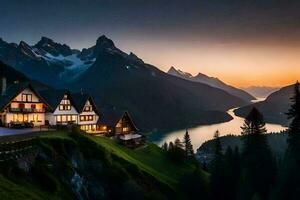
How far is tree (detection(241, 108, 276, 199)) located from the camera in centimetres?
6604

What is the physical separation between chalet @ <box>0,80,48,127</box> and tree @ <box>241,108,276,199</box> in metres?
43.4

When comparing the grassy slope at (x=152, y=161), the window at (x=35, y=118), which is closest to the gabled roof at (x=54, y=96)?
the window at (x=35, y=118)

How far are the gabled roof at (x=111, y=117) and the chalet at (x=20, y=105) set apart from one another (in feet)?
62.3

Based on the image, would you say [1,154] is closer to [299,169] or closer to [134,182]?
[134,182]

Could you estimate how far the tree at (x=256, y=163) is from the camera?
66044 millimetres

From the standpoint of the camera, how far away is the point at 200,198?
7081cm

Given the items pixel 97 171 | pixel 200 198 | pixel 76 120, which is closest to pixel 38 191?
pixel 97 171

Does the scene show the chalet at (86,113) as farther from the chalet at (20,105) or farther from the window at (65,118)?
the chalet at (20,105)

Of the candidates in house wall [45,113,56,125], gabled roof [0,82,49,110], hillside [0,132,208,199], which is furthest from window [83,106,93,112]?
hillside [0,132,208,199]

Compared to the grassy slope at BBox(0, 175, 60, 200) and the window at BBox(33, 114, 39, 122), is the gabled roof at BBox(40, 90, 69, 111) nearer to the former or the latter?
the window at BBox(33, 114, 39, 122)

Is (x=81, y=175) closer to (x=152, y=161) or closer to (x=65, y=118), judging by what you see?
(x=152, y=161)

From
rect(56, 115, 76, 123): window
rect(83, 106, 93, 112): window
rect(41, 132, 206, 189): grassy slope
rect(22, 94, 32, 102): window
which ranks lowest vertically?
rect(41, 132, 206, 189): grassy slope

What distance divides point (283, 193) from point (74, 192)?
93.1 feet

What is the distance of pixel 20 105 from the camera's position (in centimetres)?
8469
